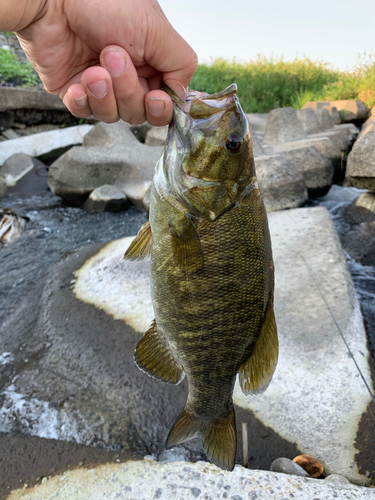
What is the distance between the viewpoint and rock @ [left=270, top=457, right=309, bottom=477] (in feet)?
7.82

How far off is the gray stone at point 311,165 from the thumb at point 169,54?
20.6 ft

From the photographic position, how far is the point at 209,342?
163 centimetres

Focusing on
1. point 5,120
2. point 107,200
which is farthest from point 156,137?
point 5,120

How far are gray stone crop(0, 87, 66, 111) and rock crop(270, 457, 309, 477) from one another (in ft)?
37.5

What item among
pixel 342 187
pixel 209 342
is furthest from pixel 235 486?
pixel 342 187

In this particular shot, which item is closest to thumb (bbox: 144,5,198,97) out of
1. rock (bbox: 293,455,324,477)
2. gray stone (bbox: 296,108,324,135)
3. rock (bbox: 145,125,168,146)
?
rock (bbox: 293,455,324,477)

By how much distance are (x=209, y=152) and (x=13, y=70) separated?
47.4ft

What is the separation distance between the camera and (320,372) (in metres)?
3.08

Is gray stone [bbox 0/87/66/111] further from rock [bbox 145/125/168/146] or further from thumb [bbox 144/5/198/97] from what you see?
thumb [bbox 144/5/198/97]

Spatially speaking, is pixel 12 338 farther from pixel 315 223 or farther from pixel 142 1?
pixel 315 223

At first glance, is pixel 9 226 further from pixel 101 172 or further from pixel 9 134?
pixel 9 134

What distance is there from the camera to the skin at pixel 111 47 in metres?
1.58

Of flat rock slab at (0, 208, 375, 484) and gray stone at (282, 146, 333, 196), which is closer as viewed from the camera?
flat rock slab at (0, 208, 375, 484)

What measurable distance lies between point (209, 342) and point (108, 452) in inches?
51.0
